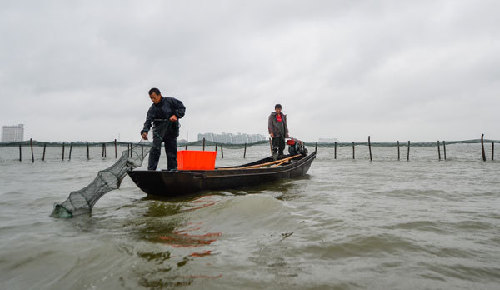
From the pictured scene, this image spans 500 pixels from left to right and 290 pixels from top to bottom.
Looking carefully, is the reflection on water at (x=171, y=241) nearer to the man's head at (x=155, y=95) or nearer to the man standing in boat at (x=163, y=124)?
the man standing in boat at (x=163, y=124)

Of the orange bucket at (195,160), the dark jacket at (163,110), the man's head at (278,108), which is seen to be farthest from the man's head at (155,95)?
the man's head at (278,108)

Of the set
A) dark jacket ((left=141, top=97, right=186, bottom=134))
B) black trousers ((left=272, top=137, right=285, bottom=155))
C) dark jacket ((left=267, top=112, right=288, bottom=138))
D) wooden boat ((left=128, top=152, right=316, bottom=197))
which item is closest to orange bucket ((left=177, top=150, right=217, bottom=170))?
wooden boat ((left=128, top=152, right=316, bottom=197))

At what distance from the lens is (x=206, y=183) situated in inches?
228

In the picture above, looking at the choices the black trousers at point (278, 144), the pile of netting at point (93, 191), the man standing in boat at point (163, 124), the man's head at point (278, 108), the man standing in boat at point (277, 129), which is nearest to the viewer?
the pile of netting at point (93, 191)

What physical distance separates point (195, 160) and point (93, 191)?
2.06 meters

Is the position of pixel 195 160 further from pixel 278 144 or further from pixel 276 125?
pixel 278 144

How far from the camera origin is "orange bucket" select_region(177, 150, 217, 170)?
5.72 meters

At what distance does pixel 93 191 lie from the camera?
421 cm

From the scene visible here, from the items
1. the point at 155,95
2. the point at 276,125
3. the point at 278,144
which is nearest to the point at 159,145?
the point at 155,95

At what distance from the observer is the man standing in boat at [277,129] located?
32.0 ft

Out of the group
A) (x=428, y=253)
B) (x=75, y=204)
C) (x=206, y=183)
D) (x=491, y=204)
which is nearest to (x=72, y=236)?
(x=75, y=204)

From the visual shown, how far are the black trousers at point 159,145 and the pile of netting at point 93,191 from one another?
2.93ft

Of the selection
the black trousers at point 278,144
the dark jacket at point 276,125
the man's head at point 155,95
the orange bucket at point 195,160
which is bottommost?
the orange bucket at point 195,160

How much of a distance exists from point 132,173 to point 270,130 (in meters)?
5.78
